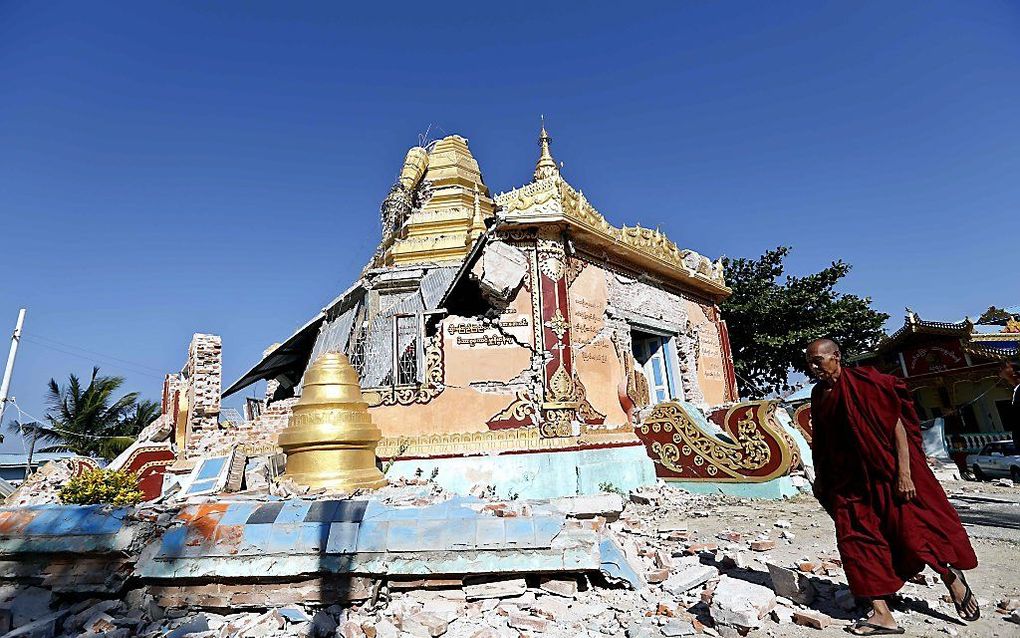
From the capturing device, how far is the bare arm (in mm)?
2975

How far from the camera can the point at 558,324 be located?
8.98 m

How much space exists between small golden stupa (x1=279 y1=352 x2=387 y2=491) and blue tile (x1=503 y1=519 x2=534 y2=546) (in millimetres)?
2164

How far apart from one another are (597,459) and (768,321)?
14721 mm

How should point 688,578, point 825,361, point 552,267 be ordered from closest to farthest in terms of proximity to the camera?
1. point 825,361
2. point 688,578
3. point 552,267

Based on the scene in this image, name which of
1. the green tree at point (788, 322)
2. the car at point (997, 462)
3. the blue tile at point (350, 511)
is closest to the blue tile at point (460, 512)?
the blue tile at point (350, 511)

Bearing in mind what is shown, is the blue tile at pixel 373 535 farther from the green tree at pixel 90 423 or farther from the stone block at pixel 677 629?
the green tree at pixel 90 423

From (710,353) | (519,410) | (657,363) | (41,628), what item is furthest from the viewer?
(710,353)

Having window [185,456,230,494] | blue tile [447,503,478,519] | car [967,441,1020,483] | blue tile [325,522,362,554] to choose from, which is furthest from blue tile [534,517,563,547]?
car [967,441,1020,483]

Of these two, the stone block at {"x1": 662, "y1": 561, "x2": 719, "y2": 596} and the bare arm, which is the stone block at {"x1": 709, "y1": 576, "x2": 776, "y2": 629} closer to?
the stone block at {"x1": 662, "y1": 561, "x2": 719, "y2": 596}

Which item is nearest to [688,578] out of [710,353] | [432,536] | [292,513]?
[432,536]

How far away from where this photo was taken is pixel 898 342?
20.4 metres

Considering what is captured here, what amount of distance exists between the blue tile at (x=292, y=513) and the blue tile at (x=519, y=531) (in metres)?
1.38

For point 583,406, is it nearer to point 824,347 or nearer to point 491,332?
point 491,332

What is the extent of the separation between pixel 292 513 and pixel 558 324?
5984 mm
